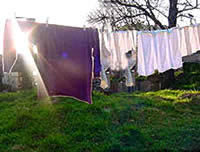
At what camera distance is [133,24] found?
9055mm

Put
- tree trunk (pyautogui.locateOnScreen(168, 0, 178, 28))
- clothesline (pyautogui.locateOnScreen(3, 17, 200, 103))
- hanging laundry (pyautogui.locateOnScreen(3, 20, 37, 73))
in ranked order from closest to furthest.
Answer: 1. hanging laundry (pyautogui.locateOnScreen(3, 20, 37, 73))
2. clothesline (pyautogui.locateOnScreen(3, 17, 200, 103))
3. tree trunk (pyautogui.locateOnScreen(168, 0, 178, 28))

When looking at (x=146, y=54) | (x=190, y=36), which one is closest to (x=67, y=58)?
(x=146, y=54)

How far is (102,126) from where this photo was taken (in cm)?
473

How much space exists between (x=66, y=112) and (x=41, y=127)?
85 cm

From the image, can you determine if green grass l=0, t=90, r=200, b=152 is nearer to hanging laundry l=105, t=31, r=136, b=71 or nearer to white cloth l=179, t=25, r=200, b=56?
hanging laundry l=105, t=31, r=136, b=71

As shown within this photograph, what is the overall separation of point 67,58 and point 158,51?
1647mm

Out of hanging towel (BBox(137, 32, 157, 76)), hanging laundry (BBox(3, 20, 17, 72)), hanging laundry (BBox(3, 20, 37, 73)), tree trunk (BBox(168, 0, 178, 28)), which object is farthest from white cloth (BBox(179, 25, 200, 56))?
tree trunk (BBox(168, 0, 178, 28))

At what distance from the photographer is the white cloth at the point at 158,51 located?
4066 mm

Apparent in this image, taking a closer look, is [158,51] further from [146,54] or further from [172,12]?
[172,12]

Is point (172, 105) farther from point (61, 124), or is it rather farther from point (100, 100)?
point (61, 124)

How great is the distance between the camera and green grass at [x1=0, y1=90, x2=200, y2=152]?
13.3 ft

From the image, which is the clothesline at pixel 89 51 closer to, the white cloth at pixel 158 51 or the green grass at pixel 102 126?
the white cloth at pixel 158 51

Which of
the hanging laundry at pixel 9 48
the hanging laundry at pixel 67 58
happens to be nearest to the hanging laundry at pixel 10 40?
the hanging laundry at pixel 9 48

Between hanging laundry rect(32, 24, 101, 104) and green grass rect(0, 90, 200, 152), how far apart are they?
3.81 feet
